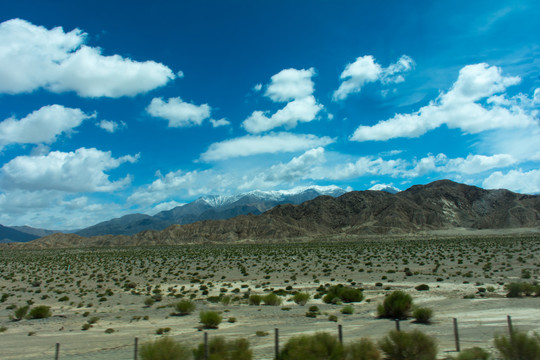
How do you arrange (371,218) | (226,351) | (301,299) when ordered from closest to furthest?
(226,351) < (301,299) < (371,218)

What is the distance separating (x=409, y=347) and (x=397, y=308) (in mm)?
7423

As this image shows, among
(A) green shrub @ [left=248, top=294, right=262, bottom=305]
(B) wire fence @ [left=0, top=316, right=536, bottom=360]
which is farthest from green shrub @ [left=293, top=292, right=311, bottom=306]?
(B) wire fence @ [left=0, top=316, right=536, bottom=360]

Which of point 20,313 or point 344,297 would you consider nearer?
point 20,313

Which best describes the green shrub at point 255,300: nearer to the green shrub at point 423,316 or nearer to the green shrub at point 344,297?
the green shrub at point 344,297

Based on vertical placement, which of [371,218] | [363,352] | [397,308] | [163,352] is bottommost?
[397,308]

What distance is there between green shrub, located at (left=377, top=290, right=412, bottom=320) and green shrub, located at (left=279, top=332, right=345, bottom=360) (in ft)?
27.0

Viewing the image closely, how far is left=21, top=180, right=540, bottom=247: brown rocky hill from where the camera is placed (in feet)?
442

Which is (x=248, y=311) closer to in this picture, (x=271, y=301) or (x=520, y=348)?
(x=271, y=301)

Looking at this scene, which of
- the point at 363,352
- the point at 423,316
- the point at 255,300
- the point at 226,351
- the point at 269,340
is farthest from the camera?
the point at 255,300

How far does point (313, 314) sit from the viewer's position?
18.2 meters

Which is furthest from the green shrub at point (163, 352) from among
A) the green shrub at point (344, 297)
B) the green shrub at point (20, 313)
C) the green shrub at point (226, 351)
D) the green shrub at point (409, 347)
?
the green shrub at point (20, 313)

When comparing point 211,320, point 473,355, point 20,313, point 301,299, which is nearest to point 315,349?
point 473,355

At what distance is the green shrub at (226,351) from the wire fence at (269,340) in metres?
1.12

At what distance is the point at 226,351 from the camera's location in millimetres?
10641
